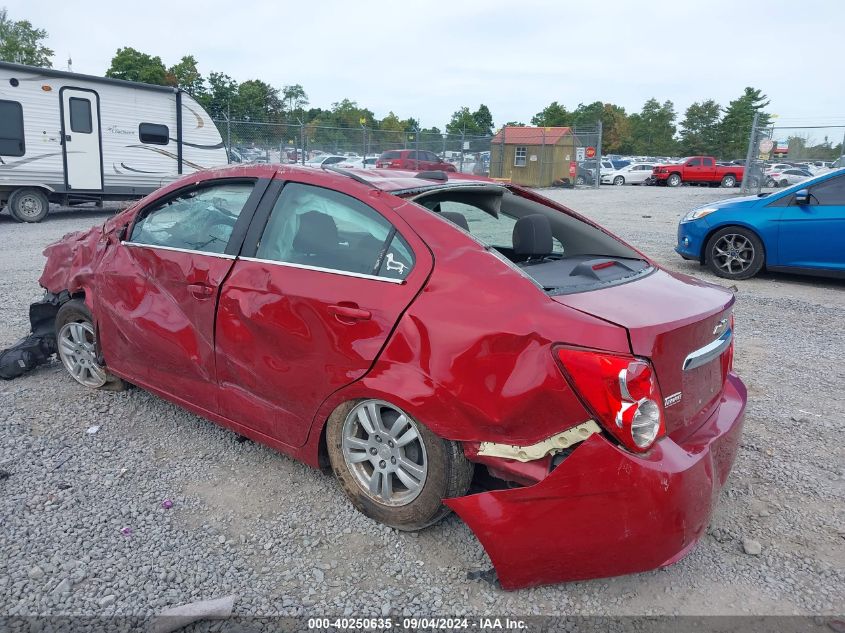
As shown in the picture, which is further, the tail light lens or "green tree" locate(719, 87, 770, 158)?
"green tree" locate(719, 87, 770, 158)

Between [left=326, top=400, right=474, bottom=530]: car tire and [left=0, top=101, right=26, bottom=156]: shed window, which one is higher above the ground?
[left=0, top=101, right=26, bottom=156]: shed window

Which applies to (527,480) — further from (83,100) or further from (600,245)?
(83,100)

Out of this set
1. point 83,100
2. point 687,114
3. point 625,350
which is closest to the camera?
point 625,350

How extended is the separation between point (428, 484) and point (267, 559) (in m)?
0.75

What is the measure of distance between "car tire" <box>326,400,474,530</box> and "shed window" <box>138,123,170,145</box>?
44.2 ft

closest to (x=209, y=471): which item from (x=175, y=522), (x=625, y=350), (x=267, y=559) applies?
(x=175, y=522)

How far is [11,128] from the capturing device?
12391mm

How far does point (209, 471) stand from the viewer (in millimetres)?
3438

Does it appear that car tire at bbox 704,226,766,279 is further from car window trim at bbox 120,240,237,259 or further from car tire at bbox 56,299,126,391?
car tire at bbox 56,299,126,391

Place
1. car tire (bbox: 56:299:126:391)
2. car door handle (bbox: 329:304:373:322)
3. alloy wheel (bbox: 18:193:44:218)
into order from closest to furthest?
car door handle (bbox: 329:304:373:322) < car tire (bbox: 56:299:126:391) < alloy wheel (bbox: 18:193:44:218)

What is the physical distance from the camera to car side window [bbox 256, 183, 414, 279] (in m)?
2.79

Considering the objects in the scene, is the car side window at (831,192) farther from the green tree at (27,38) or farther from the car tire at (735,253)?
the green tree at (27,38)

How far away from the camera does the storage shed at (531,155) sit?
101 feet

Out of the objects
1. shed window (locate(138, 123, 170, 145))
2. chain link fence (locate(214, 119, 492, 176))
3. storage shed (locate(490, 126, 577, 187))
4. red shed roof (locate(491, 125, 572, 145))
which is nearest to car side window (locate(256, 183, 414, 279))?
shed window (locate(138, 123, 170, 145))
